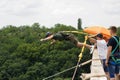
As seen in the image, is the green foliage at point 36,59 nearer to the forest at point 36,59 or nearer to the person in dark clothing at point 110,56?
the forest at point 36,59

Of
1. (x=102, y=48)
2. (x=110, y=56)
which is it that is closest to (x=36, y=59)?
(x=102, y=48)

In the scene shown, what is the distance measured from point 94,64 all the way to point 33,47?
70.0 meters

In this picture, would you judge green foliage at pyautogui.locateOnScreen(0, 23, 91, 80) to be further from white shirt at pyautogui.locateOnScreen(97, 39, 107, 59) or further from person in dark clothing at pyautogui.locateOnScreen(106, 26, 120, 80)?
person in dark clothing at pyautogui.locateOnScreen(106, 26, 120, 80)

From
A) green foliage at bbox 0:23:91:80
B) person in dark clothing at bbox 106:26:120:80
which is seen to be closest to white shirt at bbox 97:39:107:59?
person in dark clothing at bbox 106:26:120:80

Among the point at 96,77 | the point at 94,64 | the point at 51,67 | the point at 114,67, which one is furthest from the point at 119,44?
the point at 51,67

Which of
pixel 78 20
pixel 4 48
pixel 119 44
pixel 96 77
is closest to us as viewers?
pixel 119 44

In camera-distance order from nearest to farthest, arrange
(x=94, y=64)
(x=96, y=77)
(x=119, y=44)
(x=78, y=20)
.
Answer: (x=119, y=44), (x=96, y=77), (x=94, y=64), (x=78, y=20)

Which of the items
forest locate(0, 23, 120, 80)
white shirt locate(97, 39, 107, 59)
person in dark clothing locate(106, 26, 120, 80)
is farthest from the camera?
forest locate(0, 23, 120, 80)

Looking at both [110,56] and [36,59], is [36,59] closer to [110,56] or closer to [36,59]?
[36,59]

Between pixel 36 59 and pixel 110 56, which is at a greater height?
pixel 110 56

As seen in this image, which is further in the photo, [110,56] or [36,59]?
[36,59]

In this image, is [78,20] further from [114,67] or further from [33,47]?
[114,67]

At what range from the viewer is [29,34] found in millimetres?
92562

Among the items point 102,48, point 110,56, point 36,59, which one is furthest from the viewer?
point 36,59
